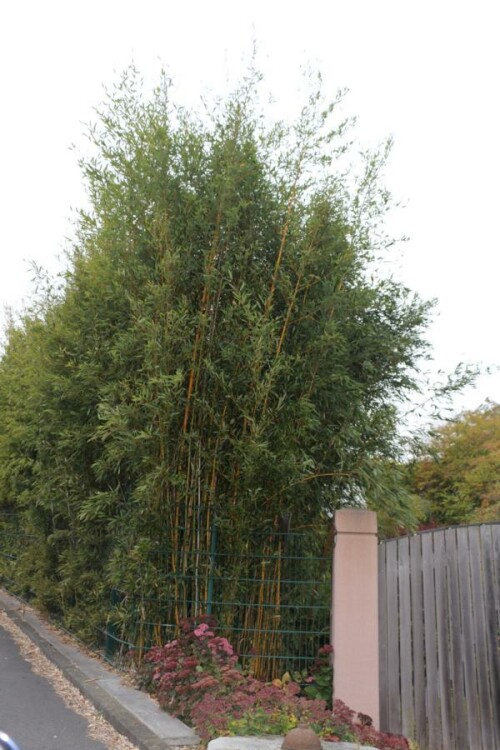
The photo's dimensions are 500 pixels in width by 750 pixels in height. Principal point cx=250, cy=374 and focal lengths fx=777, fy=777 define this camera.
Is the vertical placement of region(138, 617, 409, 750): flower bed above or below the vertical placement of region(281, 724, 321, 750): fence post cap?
above

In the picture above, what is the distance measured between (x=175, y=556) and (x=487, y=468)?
1438 cm

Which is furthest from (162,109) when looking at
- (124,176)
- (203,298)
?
(203,298)

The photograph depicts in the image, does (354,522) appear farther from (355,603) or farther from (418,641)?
(418,641)

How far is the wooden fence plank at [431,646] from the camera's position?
482cm

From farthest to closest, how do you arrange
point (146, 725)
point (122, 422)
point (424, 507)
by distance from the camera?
1. point (424, 507)
2. point (122, 422)
3. point (146, 725)

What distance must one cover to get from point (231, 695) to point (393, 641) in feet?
3.86

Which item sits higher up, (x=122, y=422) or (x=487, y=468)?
(x=487, y=468)

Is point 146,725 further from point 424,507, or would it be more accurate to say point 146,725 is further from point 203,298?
point 424,507

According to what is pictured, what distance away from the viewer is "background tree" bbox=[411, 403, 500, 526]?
60.3ft

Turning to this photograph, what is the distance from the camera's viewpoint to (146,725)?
462 centimetres

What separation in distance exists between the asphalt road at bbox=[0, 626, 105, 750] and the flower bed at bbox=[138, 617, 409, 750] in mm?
573

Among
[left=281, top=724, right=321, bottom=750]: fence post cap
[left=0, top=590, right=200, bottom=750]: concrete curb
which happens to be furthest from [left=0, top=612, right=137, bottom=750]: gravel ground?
[left=281, top=724, right=321, bottom=750]: fence post cap

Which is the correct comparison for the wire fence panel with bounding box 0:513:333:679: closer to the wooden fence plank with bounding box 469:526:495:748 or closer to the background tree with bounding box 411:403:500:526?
the wooden fence plank with bounding box 469:526:495:748

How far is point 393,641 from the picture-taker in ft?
16.6
